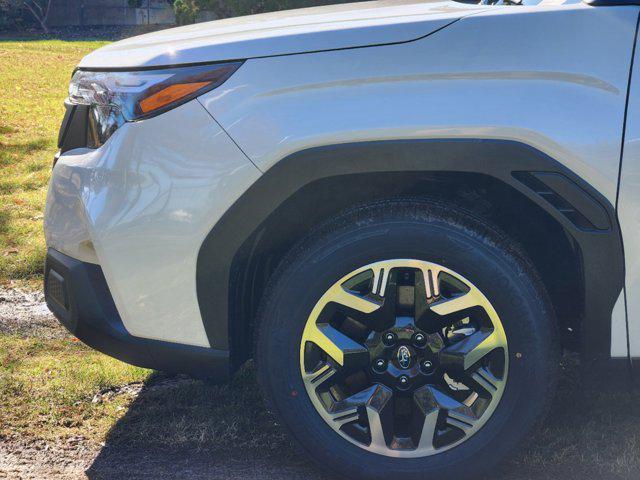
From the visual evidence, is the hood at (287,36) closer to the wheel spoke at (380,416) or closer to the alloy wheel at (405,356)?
the alloy wheel at (405,356)

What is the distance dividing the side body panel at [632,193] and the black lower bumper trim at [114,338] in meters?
1.23

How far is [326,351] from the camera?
98.3 inches

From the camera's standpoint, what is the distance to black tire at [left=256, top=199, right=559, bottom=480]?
241 cm

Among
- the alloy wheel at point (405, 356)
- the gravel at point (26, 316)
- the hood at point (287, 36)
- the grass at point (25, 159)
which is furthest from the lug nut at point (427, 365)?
the grass at point (25, 159)

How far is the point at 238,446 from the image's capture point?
2.93 m

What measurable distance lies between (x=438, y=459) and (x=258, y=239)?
0.87 meters

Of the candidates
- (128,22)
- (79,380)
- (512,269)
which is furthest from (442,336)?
(128,22)

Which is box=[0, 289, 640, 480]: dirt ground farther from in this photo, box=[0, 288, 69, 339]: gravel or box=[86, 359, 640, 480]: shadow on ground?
box=[0, 288, 69, 339]: gravel

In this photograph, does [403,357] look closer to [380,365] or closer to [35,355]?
[380,365]

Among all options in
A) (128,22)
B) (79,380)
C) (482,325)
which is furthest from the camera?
(128,22)

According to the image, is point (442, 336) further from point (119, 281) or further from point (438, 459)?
point (119, 281)

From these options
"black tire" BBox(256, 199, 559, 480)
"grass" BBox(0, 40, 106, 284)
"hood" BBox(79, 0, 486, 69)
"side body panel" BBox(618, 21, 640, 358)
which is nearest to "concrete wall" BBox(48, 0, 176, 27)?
"grass" BBox(0, 40, 106, 284)

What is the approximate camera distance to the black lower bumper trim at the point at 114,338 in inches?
101

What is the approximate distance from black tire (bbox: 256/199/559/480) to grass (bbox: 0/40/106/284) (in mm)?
2832
